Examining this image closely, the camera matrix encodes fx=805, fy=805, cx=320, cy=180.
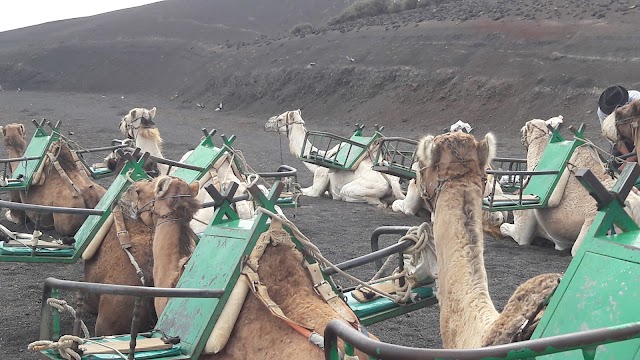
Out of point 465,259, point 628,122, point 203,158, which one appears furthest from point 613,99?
point 465,259

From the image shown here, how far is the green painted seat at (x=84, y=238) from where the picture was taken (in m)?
5.83

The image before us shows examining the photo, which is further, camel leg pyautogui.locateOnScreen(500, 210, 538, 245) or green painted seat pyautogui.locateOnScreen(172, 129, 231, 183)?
camel leg pyautogui.locateOnScreen(500, 210, 538, 245)

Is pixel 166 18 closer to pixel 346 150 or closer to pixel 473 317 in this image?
pixel 346 150

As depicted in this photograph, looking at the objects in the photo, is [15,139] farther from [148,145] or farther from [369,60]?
[369,60]

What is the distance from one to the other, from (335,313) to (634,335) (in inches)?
64.5

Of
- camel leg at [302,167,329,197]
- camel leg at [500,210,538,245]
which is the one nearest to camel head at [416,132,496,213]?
camel leg at [500,210,538,245]

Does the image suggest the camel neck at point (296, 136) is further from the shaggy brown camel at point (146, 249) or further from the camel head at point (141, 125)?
the shaggy brown camel at point (146, 249)

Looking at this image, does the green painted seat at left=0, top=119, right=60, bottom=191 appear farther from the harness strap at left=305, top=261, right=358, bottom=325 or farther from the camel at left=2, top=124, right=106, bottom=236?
the harness strap at left=305, top=261, right=358, bottom=325

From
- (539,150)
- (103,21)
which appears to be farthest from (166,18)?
(539,150)

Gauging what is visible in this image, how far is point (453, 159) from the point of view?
12.8 feet

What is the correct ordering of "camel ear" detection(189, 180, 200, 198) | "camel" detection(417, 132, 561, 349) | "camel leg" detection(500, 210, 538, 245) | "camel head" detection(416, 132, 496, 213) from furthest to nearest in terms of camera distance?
"camel leg" detection(500, 210, 538, 245) → "camel ear" detection(189, 180, 200, 198) → "camel head" detection(416, 132, 496, 213) → "camel" detection(417, 132, 561, 349)

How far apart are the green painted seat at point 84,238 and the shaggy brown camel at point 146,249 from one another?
0.13 meters

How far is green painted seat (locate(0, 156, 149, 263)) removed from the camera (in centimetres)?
583

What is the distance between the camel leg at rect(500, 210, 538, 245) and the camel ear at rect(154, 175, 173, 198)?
5.76 m
